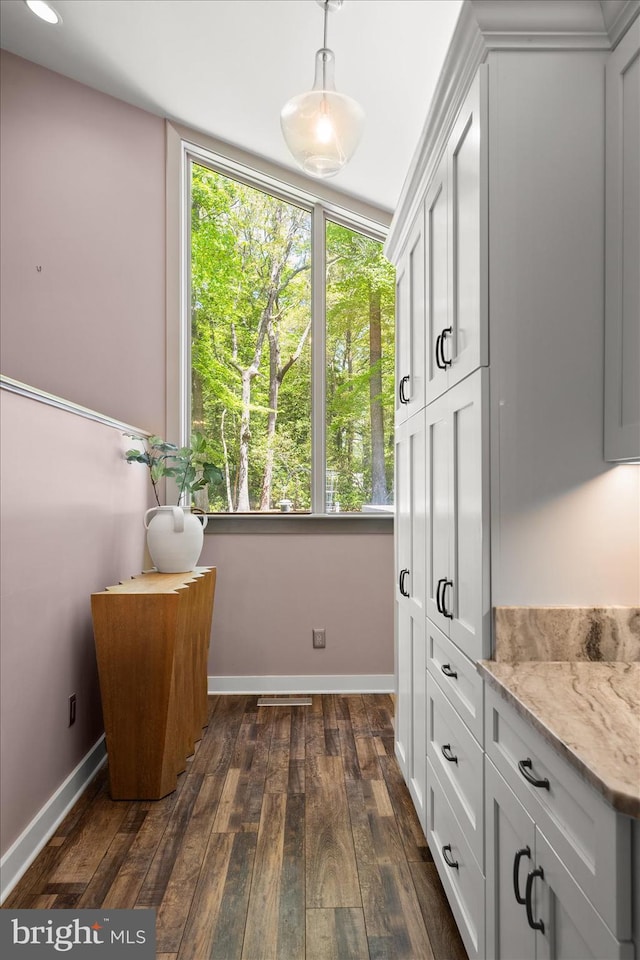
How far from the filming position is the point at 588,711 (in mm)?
1060

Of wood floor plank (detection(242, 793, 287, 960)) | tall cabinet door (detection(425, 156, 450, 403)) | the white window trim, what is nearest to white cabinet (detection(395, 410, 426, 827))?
tall cabinet door (detection(425, 156, 450, 403))

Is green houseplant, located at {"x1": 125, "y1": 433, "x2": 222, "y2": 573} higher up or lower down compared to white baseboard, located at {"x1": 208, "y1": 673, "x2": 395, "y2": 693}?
higher up

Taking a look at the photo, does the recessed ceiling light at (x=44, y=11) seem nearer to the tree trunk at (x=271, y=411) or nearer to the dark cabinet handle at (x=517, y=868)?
the tree trunk at (x=271, y=411)

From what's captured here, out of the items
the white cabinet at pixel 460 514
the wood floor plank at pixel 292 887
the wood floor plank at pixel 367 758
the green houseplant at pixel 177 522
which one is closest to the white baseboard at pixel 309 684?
the wood floor plank at pixel 367 758

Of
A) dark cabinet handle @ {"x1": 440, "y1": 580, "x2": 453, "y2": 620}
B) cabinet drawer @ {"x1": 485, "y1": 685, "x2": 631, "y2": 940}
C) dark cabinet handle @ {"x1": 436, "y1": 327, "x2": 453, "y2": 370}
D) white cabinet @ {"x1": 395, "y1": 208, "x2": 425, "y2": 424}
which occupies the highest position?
white cabinet @ {"x1": 395, "y1": 208, "x2": 425, "y2": 424}

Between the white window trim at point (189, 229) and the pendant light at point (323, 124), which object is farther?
the white window trim at point (189, 229)

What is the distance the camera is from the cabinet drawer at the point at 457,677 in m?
1.42

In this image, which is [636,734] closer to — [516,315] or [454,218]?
[516,315]

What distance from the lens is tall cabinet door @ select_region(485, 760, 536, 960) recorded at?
1.11 m

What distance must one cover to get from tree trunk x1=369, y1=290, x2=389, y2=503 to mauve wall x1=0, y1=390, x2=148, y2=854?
1545 millimetres

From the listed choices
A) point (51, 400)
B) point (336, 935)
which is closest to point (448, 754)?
point (336, 935)

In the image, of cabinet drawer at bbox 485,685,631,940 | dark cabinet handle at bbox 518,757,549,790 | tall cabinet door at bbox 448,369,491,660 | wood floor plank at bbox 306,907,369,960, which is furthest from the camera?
wood floor plank at bbox 306,907,369,960

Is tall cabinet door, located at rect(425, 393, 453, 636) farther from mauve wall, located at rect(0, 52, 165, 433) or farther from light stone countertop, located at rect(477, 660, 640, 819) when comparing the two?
mauve wall, located at rect(0, 52, 165, 433)

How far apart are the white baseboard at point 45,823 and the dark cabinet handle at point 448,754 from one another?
1.28 metres
